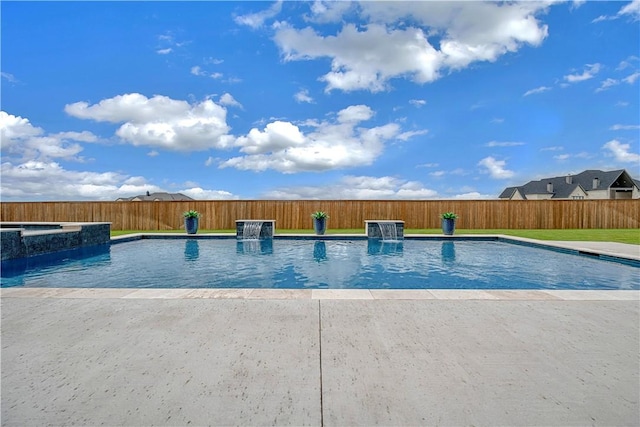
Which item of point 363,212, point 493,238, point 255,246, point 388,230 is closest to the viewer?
point 255,246

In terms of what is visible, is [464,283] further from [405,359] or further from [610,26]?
[610,26]

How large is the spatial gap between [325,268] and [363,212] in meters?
10.9

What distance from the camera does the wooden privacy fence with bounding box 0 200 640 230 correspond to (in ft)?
59.3

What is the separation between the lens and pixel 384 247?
1126 cm

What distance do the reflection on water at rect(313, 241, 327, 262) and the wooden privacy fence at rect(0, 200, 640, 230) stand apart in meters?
5.86

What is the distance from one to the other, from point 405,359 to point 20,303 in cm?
453

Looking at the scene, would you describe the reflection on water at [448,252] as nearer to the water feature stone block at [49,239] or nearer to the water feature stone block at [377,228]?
the water feature stone block at [377,228]

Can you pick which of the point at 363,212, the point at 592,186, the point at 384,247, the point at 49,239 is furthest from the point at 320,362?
→ the point at 592,186

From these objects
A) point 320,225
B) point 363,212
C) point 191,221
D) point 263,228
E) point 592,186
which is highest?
point 592,186

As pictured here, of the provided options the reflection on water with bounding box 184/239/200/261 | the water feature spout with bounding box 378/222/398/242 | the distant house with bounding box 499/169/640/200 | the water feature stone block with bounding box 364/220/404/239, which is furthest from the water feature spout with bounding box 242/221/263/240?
the distant house with bounding box 499/169/640/200

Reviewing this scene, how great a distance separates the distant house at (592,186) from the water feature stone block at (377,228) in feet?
107

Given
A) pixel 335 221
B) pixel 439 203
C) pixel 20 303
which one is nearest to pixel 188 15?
pixel 20 303

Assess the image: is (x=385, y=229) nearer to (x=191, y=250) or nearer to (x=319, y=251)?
(x=319, y=251)

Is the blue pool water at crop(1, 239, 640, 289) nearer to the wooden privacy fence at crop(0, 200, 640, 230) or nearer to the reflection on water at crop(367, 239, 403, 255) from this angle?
the reflection on water at crop(367, 239, 403, 255)
